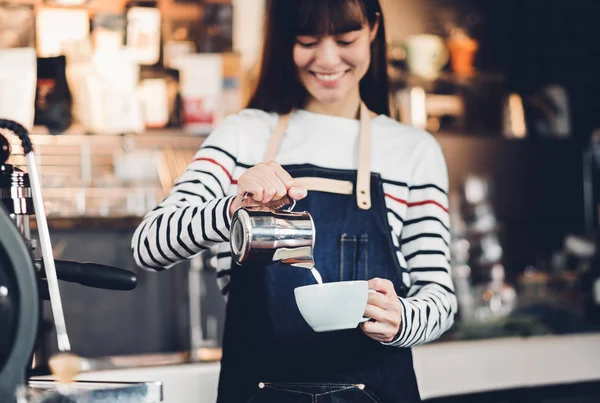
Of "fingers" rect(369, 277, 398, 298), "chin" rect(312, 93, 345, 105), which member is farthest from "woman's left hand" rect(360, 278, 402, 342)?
"chin" rect(312, 93, 345, 105)

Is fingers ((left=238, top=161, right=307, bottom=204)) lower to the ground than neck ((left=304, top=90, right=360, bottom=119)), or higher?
lower

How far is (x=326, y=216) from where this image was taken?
1436mm

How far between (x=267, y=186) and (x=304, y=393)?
37 centimetres

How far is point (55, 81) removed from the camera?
9.43 ft

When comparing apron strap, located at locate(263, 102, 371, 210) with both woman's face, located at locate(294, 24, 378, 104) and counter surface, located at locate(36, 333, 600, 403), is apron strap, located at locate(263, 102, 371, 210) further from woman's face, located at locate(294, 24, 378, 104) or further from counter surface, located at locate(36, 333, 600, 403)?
counter surface, located at locate(36, 333, 600, 403)

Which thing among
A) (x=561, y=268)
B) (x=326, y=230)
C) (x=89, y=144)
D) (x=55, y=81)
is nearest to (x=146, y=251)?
(x=326, y=230)

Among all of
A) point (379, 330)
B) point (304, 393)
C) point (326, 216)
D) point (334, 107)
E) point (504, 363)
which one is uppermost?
point (334, 107)

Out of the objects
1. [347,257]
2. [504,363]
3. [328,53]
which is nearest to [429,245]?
[347,257]

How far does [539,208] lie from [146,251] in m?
3.50

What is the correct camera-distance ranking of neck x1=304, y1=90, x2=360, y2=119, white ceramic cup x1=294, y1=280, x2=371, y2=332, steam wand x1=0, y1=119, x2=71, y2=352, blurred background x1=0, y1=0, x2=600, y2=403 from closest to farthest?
1. steam wand x1=0, y1=119, x2=71, y2=352
2. white ceramic cup x1=294, y1=280, x2=371, y2=332
3. neck x1=304, y1=90, x2=360, y2=119
4. blurred background x1=0, y1=0, x2=600, y2=403

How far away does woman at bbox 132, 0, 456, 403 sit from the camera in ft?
4.31

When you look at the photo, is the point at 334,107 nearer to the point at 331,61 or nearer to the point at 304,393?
the point at 331,61

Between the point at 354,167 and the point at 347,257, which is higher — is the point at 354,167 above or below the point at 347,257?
above

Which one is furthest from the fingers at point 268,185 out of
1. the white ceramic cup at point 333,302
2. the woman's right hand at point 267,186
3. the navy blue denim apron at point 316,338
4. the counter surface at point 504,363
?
the counter surface at point 504,363
